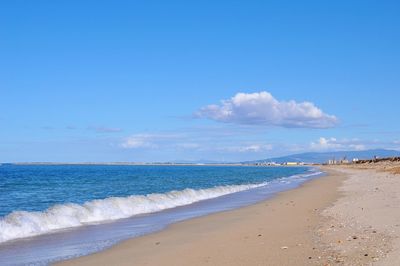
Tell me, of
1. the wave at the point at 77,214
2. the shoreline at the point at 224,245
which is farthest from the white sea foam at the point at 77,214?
the shoreline at the point at 224,245

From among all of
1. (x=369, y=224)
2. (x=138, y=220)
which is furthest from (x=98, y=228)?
(x=369, y=224)

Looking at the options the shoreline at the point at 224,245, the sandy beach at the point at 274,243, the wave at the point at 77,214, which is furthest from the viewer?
the wave at the point at 77,214

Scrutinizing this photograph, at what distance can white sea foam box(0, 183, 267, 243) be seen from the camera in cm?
1631

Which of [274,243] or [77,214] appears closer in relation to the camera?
[274,243]

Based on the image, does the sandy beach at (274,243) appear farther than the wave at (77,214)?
No

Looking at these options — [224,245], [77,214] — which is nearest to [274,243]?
[224,245]

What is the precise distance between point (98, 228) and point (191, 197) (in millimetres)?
15709

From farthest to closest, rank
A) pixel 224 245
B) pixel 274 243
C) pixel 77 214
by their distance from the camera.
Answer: pixel 77 214
pixel 224 245
pixel 274 243

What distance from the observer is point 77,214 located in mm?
20438

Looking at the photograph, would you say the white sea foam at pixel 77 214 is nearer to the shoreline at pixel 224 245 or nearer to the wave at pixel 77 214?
the wave at pixel 77 214

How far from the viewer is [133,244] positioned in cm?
1342

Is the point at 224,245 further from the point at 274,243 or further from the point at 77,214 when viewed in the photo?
the point at 77,214

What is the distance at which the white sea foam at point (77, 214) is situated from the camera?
1631 cm

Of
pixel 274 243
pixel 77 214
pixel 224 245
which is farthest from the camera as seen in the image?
pixel 77 214
